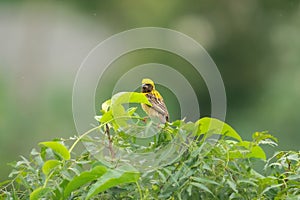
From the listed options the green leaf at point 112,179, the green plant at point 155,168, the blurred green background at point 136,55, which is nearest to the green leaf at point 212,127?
the green plant at point 155,168

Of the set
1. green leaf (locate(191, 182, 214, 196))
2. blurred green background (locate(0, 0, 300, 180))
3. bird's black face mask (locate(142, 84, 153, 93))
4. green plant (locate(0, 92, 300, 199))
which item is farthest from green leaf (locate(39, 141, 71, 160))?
blurred green background (locate(0, 0, 300, 180))

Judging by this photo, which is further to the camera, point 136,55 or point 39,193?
point 136,55

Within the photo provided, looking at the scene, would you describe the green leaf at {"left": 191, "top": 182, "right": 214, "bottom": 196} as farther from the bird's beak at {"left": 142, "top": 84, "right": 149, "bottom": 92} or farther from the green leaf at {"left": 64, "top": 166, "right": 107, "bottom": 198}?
the bird's beak at {"left": 142, "top": 84, "right": 149, "bottom": 92}

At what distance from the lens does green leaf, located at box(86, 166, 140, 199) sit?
1.88 ft

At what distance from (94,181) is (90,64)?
174 cm

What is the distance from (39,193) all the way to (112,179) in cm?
9

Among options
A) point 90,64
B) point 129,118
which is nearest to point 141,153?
point 129,118

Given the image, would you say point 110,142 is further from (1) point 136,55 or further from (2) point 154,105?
(1) point 136,55

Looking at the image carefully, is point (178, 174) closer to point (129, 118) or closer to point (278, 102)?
point (129, 118)

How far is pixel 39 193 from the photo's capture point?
2.02 feet

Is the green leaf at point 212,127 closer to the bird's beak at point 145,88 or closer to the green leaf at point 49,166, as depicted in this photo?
the green leaf at point 49,166

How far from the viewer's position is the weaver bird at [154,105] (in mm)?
942

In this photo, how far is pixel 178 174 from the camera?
2.04 feet

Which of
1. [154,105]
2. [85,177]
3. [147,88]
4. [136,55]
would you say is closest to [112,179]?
[85,177]
